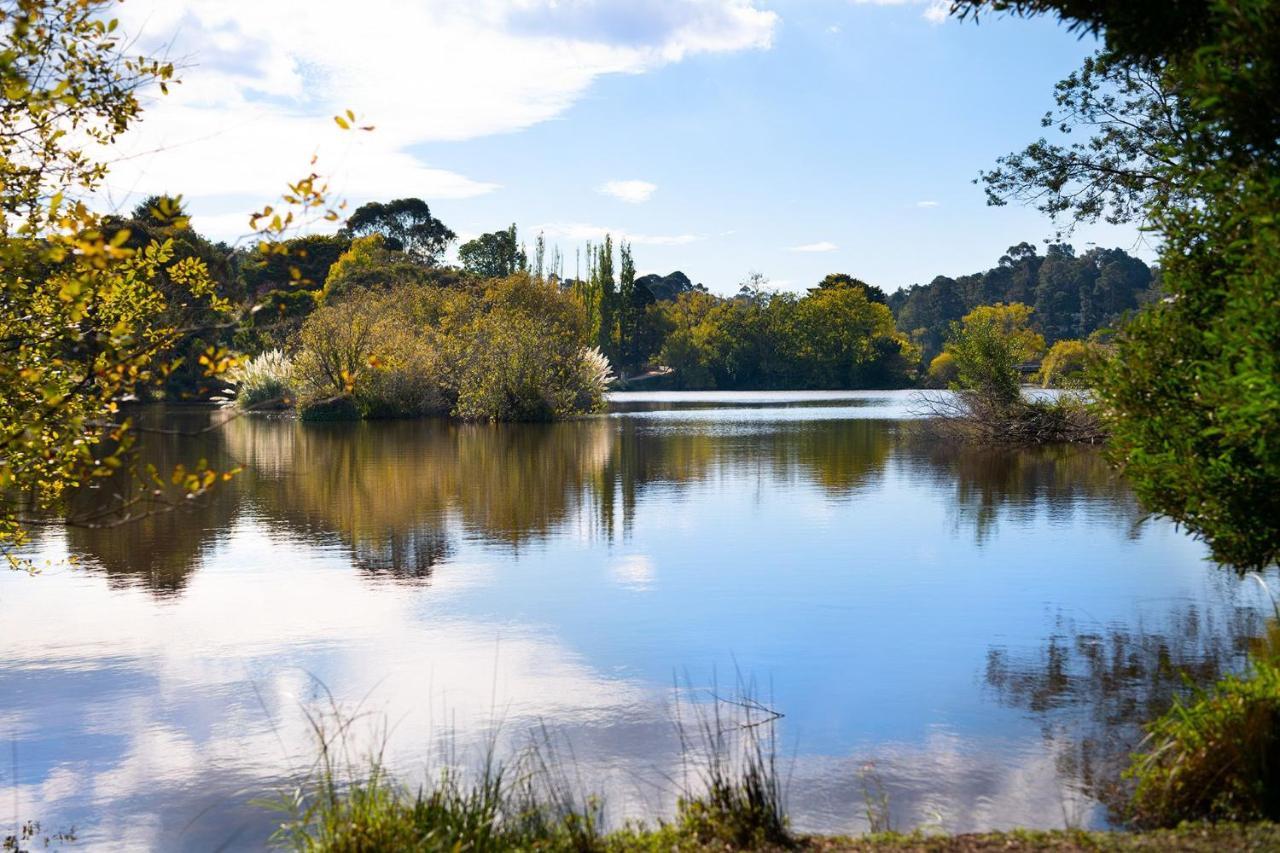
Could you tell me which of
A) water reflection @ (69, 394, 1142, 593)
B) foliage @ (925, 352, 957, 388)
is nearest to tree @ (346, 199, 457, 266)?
foliage @ (925, 352, 957, 388)

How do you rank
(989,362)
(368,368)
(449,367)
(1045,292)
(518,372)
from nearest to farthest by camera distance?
1. (989,362)
2. (518,372)
3. (368,368)
4. (449,367)
5. (1045,292)

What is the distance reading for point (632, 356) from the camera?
340 ft

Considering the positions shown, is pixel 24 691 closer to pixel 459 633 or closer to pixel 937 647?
pixel 459 633

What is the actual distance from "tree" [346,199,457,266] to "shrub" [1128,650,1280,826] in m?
105

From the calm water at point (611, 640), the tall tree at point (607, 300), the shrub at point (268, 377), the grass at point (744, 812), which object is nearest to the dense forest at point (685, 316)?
the tall tree at point (607, 300)

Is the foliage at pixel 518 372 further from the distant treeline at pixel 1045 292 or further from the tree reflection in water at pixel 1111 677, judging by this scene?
the distant treeline at pixel 1045 292

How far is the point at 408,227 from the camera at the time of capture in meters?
111

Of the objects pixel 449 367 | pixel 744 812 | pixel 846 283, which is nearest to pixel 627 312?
pixel 846 283

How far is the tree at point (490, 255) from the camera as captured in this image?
10544 centimetres

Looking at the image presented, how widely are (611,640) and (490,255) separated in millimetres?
102345

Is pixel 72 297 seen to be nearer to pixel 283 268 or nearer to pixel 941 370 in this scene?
pixel 283 268

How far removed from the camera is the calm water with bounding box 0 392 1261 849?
7414 millimetres

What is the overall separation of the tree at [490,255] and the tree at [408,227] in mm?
2458

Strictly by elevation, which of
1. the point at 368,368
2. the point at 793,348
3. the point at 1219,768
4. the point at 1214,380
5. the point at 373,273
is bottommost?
the point at 1219,768
